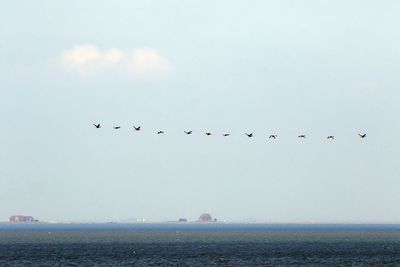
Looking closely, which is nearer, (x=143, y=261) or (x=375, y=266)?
(x=375, y=266)

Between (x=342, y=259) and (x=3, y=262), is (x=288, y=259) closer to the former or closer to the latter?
(x=342, y=259)

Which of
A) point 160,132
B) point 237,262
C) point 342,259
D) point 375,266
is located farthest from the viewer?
point 342,259

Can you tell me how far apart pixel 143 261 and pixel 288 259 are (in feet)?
89.3

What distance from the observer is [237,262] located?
479 ft

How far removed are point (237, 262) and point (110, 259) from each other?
1032 inches

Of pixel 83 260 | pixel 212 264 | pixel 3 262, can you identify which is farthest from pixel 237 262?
pixel 3 262

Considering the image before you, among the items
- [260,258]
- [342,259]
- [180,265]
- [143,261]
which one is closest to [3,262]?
[143,261]

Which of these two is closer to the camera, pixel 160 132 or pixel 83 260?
pixel 160 132

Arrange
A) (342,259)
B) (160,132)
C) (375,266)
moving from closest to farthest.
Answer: (160,132) → (375,266) → (342,259)

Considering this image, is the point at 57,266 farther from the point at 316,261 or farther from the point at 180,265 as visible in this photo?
the point at 316,261

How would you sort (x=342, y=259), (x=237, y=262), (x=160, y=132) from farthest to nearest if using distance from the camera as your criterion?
(x=342, y=259) → (x=237, y=262) → (x=160, y=132)

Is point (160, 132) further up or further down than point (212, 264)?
further up

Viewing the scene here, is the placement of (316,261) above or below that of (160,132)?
below

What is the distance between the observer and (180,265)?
456 ft
